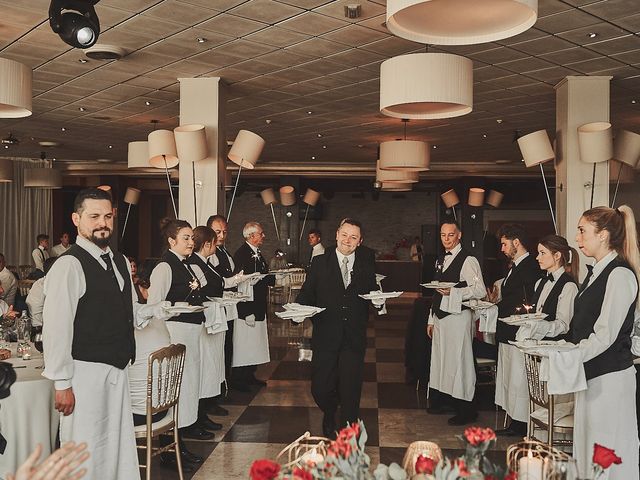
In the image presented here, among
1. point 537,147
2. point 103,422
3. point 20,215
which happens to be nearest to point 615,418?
point 103,422

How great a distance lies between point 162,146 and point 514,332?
14.0 ft

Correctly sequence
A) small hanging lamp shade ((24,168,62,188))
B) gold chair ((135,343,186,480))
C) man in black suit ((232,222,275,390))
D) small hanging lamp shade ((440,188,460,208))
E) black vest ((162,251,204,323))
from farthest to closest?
small hanging lamp shade ((440,188,460,208)), small hanging lamp shade ((24,168,62,188)), man in black suit ((232,222,275,390)), black vest ((162,251,204,323)), gold chair ((135,343,186,480))

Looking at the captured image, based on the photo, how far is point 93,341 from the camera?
11.6 ft

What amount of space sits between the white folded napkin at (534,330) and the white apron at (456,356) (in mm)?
1461

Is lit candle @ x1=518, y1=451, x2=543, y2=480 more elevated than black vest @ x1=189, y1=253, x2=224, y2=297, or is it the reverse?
black vest @ x1=189, y1=253, x2=224, y2=297

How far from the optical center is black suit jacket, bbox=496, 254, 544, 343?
Result: 228 inches

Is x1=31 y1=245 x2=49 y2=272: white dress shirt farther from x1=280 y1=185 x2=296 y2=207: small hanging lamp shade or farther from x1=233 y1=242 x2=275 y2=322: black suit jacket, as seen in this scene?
x1=233 y1=242 x2=275 y2=322: black suit jacket

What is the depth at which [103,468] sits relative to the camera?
359cm

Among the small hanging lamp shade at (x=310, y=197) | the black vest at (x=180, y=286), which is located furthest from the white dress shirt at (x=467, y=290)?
the small hanging lamp shade at (x=310, y=197)

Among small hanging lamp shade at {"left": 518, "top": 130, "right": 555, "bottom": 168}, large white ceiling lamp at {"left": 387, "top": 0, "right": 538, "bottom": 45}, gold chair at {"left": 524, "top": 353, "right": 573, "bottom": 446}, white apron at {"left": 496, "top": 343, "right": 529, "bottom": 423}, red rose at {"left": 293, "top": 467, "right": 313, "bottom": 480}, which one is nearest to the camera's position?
red rose at {"left": 293, "top": 467, "right": 313, "bottom": 480}

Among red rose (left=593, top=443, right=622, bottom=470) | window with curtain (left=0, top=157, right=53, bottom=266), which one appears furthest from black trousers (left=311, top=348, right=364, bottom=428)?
window with curtain (left=0, top=157, right=53, bottom=266)

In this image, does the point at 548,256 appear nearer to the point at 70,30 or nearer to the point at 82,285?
the point at 82,285

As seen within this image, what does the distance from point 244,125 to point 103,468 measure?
8481 millimetres

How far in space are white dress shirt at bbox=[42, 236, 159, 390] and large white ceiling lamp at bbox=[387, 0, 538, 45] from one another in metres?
1.95
